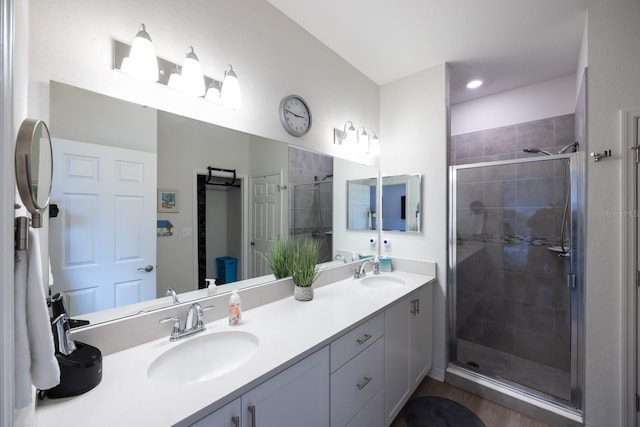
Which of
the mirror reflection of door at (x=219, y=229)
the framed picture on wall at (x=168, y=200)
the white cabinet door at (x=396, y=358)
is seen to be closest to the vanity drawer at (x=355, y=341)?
the white cabinet door at (x=396, y=358)

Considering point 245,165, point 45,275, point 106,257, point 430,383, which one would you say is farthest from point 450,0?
point 430,383

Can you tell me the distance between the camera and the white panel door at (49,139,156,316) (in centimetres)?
98

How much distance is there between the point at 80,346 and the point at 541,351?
306cm

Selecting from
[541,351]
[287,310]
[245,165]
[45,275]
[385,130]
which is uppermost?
[385,130]

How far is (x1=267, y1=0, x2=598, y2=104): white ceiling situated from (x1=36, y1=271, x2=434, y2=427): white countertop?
180 cm

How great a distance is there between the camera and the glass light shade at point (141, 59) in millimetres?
1065

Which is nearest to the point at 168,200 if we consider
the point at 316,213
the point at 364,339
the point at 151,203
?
the point at 151,203

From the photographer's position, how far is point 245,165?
1.53 m

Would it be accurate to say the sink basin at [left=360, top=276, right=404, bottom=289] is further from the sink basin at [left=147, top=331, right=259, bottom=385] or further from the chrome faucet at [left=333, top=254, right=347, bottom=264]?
the sink basin at [left=147, top=331, right=259, bottom=385]

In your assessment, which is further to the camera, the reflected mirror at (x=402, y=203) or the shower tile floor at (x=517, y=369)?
the reflected mirror at (x=402, y=203)

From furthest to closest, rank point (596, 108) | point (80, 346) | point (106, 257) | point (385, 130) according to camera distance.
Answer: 1. point (385, 130)
2. point (596, 108)
3. point (106, 257)
4. point (80, 346)

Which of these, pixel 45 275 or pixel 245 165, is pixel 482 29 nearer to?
pixel 245 165

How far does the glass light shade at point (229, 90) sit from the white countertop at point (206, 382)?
1101 millimetres

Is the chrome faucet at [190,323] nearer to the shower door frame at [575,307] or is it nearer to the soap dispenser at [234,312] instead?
the soap dispenser at [234,312]
